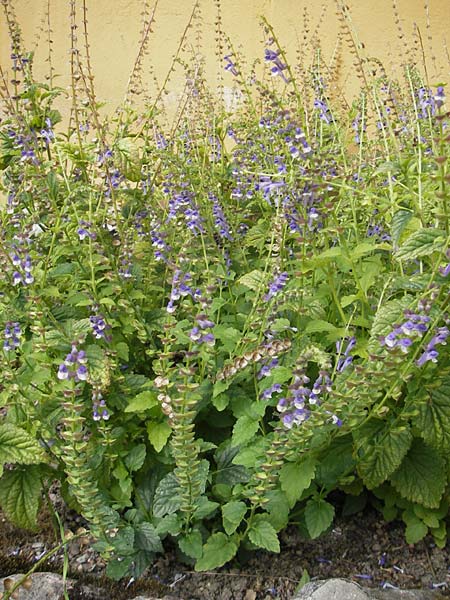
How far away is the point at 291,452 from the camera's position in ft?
6.57

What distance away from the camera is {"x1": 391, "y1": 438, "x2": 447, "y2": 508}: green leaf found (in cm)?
215

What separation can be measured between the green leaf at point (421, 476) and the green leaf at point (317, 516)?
9.1 inches

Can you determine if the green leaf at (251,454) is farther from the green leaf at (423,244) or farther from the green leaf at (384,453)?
the green leaf at (423,244)

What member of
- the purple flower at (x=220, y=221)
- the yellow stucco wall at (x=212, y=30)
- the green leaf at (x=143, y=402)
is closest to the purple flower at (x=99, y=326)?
the green leaf at (x=143, y=402)

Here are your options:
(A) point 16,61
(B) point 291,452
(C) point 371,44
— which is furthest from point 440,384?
(C) point 371,44

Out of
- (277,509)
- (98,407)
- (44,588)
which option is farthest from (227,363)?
(44,588)

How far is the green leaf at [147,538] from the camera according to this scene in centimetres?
218

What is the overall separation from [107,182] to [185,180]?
1.06 ft

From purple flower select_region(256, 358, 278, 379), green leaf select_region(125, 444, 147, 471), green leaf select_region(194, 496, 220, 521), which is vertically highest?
purple flower select_region(256, 358, 278, 379)

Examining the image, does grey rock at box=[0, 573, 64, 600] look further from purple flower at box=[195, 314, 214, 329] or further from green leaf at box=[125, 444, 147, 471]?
purple flower at box=[195, 314, 214, 329]

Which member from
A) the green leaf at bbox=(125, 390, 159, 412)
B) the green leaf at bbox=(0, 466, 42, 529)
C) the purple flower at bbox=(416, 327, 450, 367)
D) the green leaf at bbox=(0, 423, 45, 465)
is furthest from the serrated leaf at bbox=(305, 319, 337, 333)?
the green leaf at bbox=(0, 466, 42, 529)

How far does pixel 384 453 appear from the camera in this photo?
206 centimetres

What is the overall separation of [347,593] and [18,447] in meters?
1.03

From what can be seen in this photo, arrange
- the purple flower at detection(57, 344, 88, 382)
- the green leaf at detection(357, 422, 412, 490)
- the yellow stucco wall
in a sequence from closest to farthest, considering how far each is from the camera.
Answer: the purple flower at detection(57, 344, 88, 382)
the green leaf at detection(357, 422, 412, 490)
the yellow stucco wall
